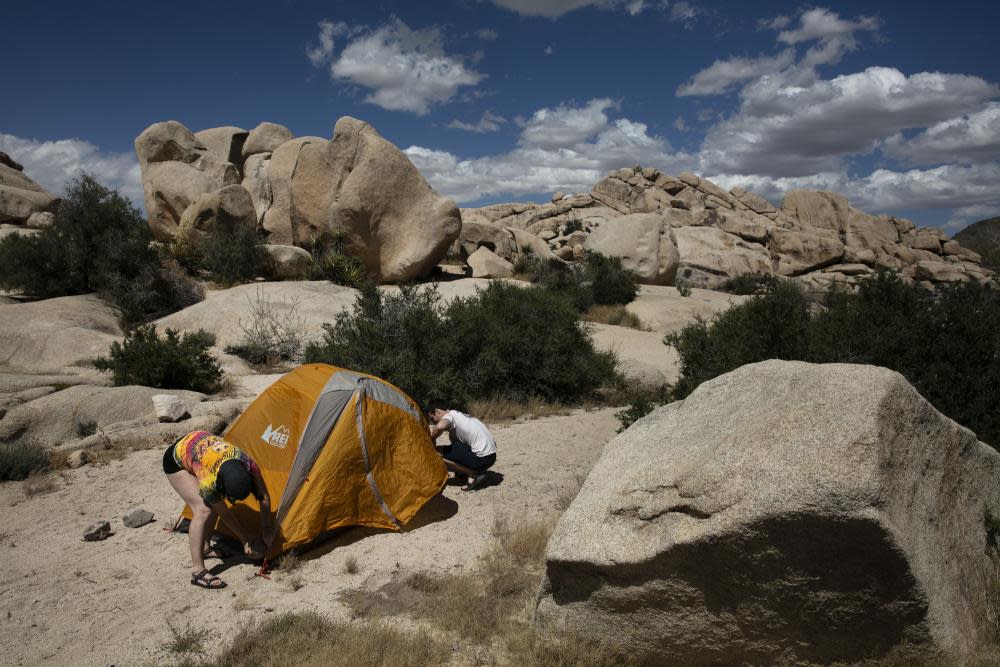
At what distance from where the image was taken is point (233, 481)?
5.04 metres

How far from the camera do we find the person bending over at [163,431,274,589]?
509 cm

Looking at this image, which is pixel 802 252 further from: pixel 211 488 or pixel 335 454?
→ pixel 211 488

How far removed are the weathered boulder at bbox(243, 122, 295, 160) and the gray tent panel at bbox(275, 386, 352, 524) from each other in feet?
77.0

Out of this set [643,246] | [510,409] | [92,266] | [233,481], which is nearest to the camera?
[233,481]

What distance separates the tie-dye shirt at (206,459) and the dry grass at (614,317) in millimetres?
15103

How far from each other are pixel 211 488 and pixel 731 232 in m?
44.7

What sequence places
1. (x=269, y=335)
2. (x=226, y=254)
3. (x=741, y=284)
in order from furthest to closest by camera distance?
(x=741, y=284)
(x=226, y=254)
(x=269, y=335)

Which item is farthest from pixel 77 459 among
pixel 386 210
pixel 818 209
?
pixel 818 209

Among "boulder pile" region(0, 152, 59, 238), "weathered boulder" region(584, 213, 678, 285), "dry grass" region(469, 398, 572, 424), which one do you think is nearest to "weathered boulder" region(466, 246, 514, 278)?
"weathered boulder" region(584, 213, 678, 285)

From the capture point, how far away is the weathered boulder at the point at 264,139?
2678 centimetres

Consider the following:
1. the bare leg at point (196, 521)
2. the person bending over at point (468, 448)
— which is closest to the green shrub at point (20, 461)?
the bare leg at point (196, 521)

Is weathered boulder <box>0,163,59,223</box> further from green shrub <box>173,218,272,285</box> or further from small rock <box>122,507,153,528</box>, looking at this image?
small rock <box>122,507,153,528</box>

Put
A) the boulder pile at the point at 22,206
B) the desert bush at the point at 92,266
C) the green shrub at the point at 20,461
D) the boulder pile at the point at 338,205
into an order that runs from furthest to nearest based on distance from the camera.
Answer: the boulder pile at the point at 22,206 → the boulder pile at the point at 338,205 → the desert bush at the point at 92,266 → the green shrub at the point at 20,461

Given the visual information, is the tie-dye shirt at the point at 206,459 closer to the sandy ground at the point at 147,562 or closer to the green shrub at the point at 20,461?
the sandy ground at the point at 147,562
